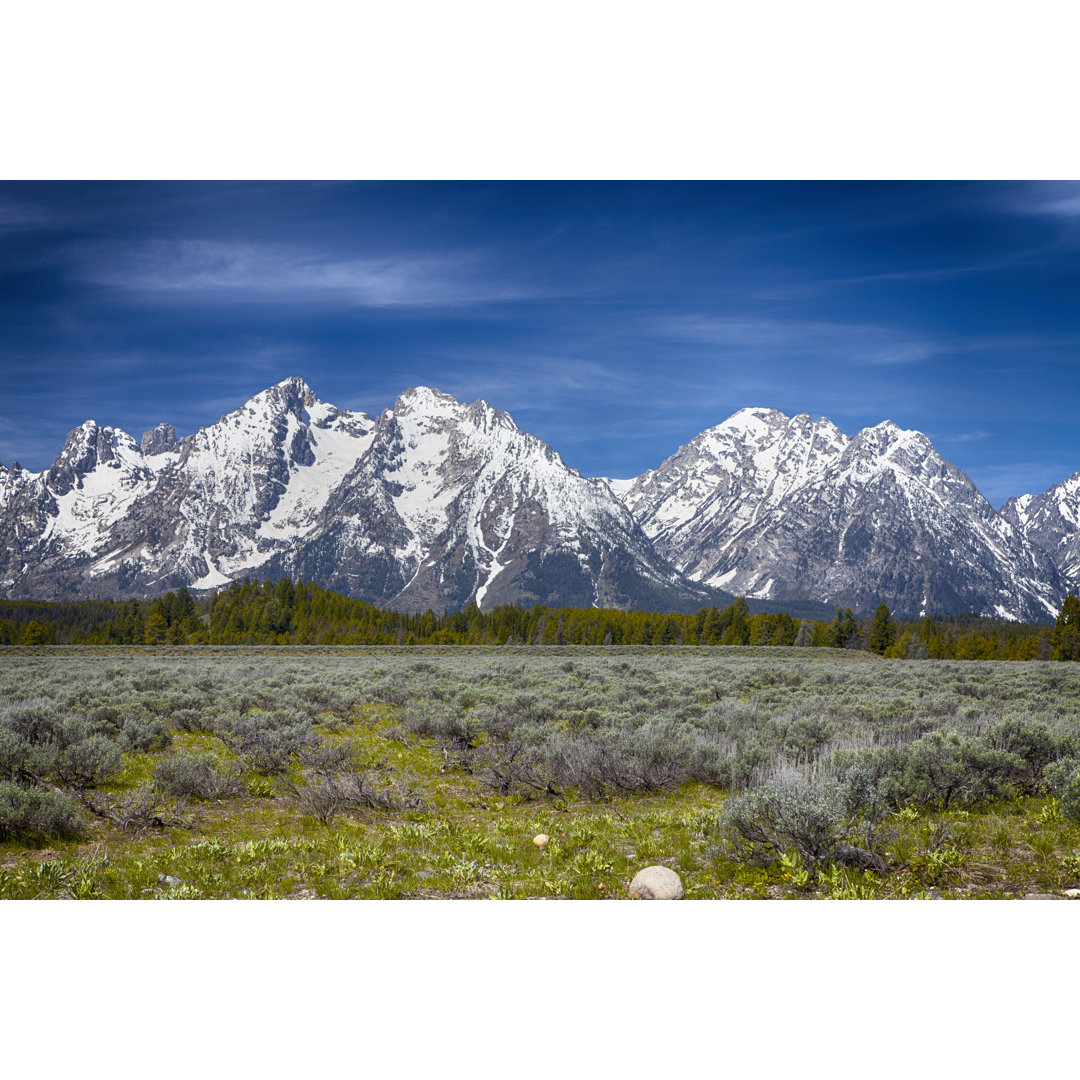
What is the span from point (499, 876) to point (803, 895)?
11.0 feet

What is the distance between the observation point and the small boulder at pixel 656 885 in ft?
23.7

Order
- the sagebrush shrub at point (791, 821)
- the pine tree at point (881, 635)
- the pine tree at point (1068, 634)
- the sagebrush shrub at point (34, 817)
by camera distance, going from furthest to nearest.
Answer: the pine tree at point (881, 635)
the pine tree at point (1068, 634)
the sagebrush shrub at point (34, 817)
the sagebrush shrub at point (791, 821)

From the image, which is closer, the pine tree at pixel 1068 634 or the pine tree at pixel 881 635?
the pine tree at pixel 1068 634

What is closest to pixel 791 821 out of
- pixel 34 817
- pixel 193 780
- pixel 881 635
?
pixel 193 780

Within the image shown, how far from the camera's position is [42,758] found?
1062 centimetres

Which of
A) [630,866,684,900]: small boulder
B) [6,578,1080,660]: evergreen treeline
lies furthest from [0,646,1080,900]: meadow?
[6,578,1080,660]: evergreen treeline

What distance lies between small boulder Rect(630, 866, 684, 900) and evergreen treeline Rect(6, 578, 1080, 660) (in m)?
85.6

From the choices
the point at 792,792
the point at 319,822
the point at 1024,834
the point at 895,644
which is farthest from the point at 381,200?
the point at 895,644

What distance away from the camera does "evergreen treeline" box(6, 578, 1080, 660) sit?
295 feet

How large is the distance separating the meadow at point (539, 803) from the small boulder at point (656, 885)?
7.3 inches

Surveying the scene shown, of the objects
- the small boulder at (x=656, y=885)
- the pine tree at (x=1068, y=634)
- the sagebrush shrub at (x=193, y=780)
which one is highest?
the pine tree at (x=1068, y=634)

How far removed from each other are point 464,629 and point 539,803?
371 ft

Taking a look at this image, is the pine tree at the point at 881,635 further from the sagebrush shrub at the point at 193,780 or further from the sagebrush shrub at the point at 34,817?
the sagebrush shrub at the point at 34,817

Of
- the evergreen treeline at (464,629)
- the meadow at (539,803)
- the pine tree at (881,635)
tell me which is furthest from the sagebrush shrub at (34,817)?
the pine tree at (881,635)
